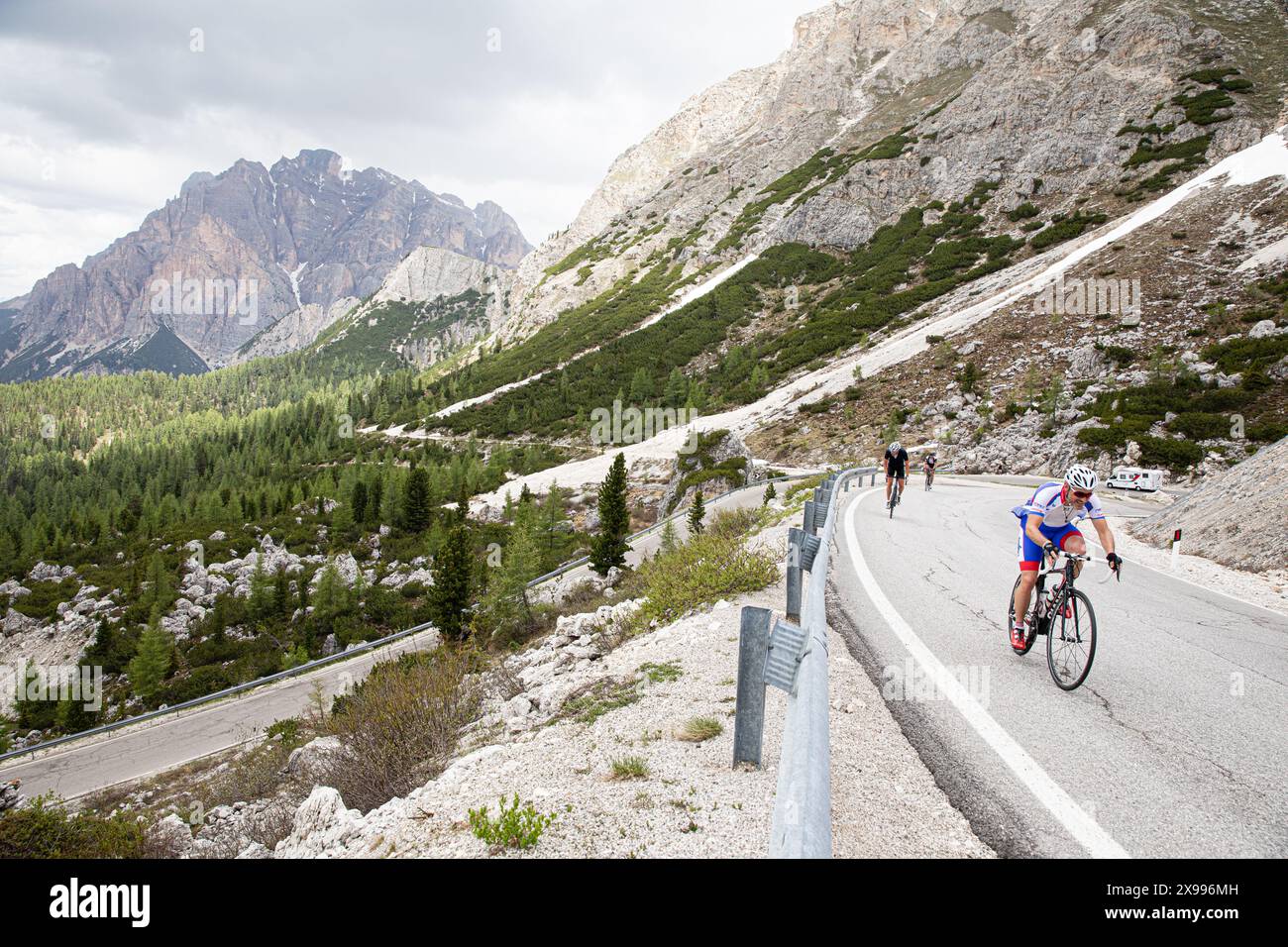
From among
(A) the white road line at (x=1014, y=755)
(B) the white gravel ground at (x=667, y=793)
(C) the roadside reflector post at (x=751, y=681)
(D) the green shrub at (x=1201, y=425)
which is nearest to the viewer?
(A) the white road line at (x=1014, y=755)

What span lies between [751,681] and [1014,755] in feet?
6.51

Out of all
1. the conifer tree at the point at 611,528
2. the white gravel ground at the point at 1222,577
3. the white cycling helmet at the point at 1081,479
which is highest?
the white cycling helmet at the point at 1081,479

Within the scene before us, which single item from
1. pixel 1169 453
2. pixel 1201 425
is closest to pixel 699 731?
pixel 1169 453

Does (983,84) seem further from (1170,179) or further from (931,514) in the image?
(931,514)

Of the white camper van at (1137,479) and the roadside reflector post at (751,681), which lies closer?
the roadside reflector post at (751,681)

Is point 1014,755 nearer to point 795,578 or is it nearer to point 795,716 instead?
point 795,716

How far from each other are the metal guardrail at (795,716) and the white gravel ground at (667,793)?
405mm

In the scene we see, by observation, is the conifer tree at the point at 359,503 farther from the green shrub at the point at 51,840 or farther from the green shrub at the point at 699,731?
the green shrub at the point at 699,731

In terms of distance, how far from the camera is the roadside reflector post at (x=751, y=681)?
3.66 m

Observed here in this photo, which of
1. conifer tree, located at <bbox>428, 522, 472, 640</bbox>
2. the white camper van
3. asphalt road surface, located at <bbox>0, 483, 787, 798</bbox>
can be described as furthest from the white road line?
the white camper van

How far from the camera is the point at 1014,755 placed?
13.2 ft

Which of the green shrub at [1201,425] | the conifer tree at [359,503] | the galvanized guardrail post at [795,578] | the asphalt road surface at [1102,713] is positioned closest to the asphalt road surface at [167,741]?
the galvanized guardrail post at [795,578]
